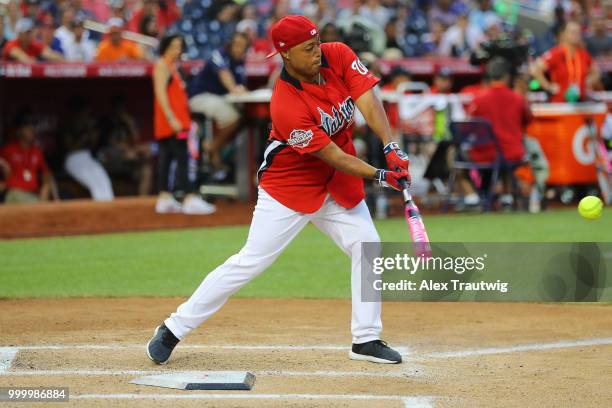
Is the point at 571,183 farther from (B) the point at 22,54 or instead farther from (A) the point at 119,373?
(A) the point at 119,373

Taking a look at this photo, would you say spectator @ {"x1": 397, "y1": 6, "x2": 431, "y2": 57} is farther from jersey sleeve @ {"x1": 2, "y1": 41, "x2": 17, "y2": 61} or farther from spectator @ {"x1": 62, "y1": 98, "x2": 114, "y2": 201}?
jersey sleeve @ {"x1": 2, "y1": 41, "x2": 17, "y2": 61}

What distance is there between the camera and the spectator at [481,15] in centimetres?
1952

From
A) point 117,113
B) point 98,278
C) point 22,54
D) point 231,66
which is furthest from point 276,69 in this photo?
point 98,278

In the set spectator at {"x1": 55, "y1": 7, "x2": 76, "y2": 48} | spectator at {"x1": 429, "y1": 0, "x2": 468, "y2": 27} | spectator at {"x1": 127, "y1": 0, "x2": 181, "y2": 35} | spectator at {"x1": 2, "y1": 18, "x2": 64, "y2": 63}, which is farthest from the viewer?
spectator at {"x1": 429, "y1": 0, "x2": 468, "y2": 27}

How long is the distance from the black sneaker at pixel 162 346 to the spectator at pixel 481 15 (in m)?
14.4

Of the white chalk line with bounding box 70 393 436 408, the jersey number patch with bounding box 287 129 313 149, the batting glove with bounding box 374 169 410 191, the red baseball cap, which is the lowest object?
the white chalk line with bounding box 70 393 436 408

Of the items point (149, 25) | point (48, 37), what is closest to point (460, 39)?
point (149, 25)

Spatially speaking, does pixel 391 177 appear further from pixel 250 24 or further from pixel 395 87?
pixel 250 24

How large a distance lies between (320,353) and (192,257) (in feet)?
13.7

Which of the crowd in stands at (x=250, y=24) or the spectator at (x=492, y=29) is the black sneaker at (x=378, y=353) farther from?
the spectator at (x=492, y=29)

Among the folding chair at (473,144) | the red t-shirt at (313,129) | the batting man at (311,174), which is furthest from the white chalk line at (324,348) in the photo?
the folding chair at (473,144)

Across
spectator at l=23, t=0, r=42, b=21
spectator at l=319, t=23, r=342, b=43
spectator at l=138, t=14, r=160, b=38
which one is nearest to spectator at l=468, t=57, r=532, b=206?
spectator at l=319, t=23, r=342, b=43

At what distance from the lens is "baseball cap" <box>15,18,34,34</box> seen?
14.8 meters

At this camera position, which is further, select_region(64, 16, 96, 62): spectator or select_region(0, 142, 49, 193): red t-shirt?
select_region(64, 16, 96, 62): spectator
